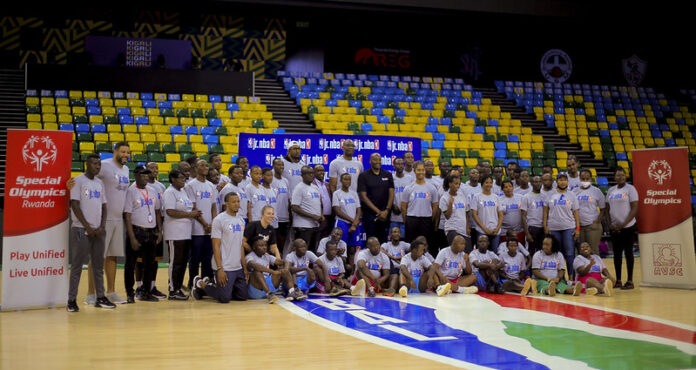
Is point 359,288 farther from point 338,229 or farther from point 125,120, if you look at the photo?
point 125,120

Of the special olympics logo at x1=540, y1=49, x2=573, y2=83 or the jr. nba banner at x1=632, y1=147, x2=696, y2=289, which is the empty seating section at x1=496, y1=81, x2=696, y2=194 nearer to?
the special olympics logo at x1=540, y1=49, x2=573, y2=83

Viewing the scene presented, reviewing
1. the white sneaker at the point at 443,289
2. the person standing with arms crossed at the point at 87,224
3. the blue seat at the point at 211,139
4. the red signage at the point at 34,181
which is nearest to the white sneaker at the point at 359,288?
the white sneaker at the point at 443,289

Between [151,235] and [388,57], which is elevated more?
[388,57]

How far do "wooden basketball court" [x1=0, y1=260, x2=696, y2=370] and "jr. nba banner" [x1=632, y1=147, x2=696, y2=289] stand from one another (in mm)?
1487

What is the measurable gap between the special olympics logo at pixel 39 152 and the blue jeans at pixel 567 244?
22.5ft

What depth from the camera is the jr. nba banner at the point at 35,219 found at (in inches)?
350

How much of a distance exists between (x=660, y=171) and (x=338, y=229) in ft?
16.7

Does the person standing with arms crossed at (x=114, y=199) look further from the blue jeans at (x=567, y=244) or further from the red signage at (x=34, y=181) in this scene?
the blue jeans at (x=567, y=244)

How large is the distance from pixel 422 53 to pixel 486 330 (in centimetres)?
2060

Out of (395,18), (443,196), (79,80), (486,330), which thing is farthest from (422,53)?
(486,330)

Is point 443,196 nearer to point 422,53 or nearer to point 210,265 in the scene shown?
point 210,265

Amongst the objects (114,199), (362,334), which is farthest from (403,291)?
(114,199)

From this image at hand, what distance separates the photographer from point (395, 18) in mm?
23266

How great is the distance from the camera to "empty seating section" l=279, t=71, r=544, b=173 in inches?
777
